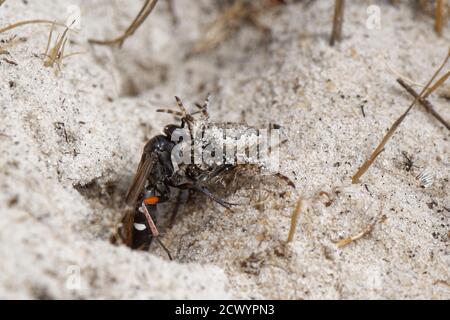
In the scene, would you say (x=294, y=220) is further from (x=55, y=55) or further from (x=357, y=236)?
(x=55, y=55)

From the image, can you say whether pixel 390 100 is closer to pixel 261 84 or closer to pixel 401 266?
pixel 261 84

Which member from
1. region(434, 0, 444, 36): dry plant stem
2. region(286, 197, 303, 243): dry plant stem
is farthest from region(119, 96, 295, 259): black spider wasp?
region(434, 0, 444, 36): dry plant stem

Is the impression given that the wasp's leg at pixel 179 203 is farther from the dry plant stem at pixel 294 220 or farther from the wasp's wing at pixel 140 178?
the dry plant stem at pixel 294 220

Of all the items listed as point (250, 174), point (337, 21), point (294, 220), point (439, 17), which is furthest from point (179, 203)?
point (439, 17)

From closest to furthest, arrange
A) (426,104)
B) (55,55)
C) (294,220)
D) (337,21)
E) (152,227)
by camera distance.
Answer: (294,220), (152,227), (55,55), (426,104), (337,21)

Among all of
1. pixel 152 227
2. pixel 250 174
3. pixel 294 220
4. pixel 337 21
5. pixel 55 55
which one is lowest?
pixel 152 227

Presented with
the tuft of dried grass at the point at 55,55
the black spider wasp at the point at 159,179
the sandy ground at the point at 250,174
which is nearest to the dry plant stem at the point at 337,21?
the sandy ground at the point at 250,174
